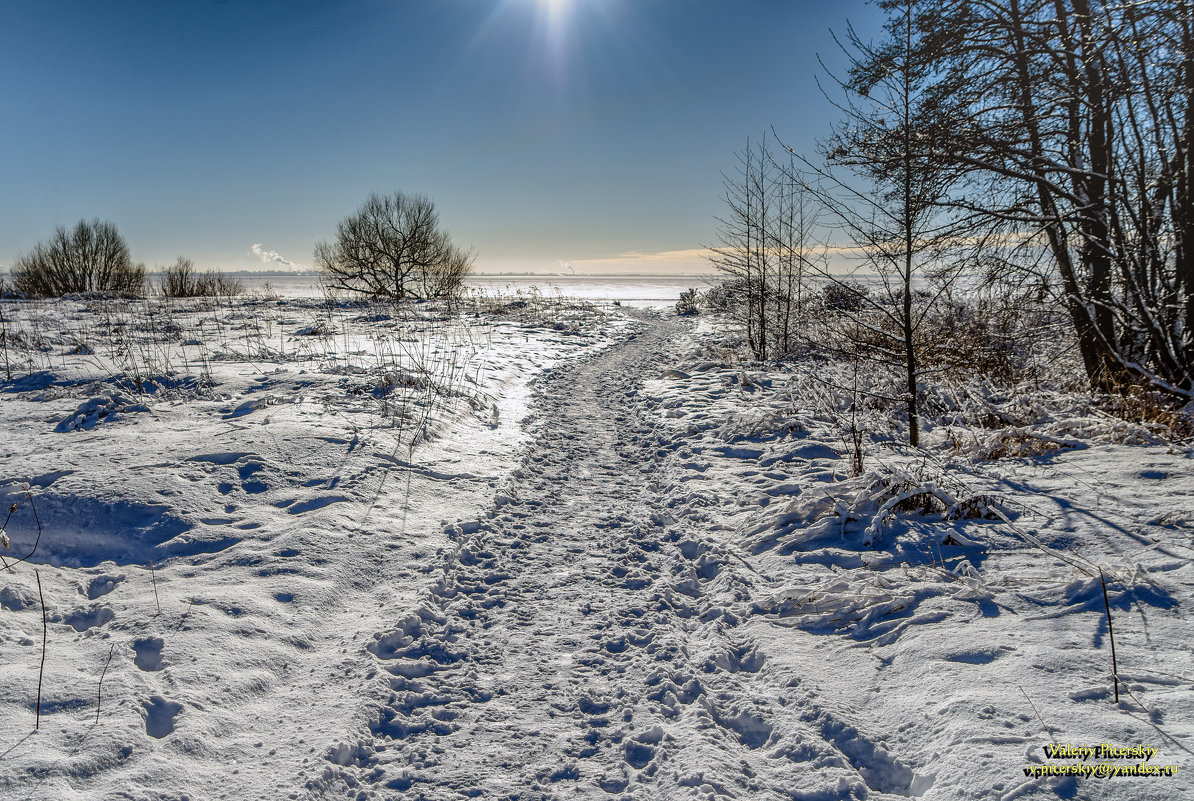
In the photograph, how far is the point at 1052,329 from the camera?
8258mm

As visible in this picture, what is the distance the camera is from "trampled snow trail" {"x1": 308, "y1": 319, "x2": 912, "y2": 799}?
201cm

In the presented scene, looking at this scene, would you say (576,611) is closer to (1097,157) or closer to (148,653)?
(148,653)

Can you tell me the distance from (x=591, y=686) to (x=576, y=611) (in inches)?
24.7

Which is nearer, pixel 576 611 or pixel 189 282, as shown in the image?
pixel 576 611

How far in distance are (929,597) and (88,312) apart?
2175cm

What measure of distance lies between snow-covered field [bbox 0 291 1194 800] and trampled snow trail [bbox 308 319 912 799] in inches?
0.6

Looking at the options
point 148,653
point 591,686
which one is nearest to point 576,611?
point 591,686

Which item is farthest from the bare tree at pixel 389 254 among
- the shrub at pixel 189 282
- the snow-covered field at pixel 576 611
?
the snow-covered field at pixel 576 611

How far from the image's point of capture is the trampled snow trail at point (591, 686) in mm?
2008

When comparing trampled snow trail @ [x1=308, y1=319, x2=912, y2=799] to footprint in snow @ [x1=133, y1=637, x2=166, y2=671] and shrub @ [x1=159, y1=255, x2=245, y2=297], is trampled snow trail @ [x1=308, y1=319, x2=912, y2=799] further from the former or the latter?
shrub @ [x1=159, y1=255, x2=245, y2=297]

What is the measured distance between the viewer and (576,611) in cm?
313

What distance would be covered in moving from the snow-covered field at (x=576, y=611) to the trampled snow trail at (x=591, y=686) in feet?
0.05

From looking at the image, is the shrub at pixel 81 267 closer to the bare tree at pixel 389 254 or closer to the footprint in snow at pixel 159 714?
the bare tree at pixel 389 254

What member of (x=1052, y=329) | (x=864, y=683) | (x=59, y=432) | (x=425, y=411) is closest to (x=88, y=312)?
(x=59, y=432)
